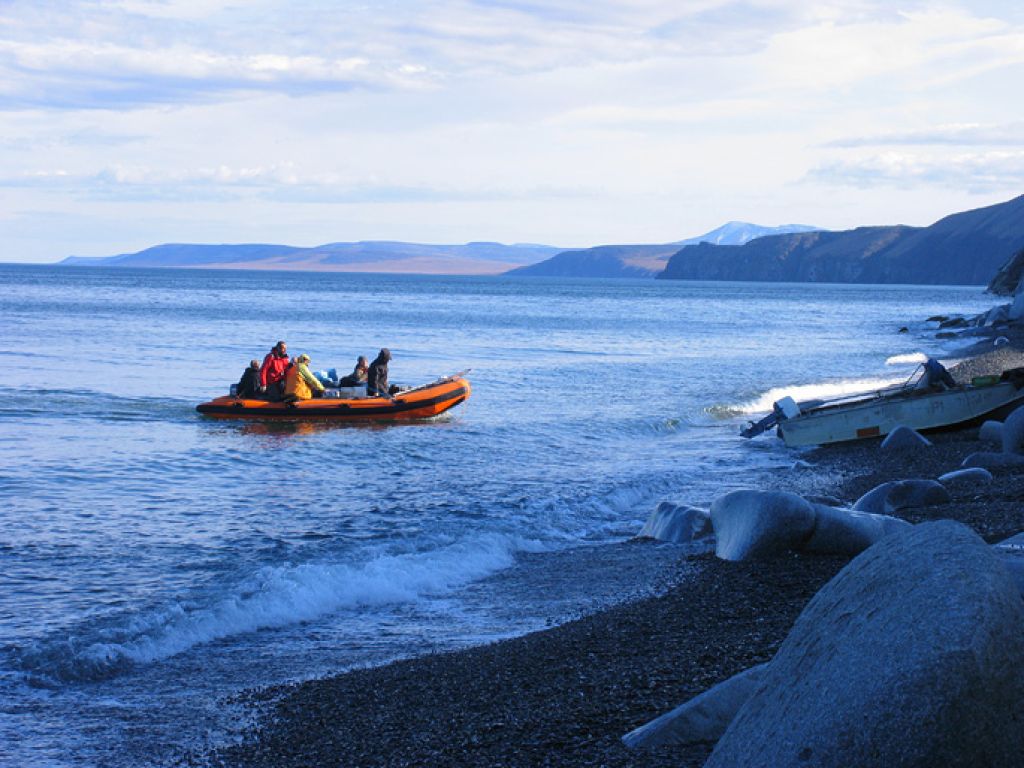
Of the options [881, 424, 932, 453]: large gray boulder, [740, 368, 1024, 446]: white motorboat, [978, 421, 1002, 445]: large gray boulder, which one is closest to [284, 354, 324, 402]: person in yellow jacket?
[740, 368, 1024, 446]: white motorboat

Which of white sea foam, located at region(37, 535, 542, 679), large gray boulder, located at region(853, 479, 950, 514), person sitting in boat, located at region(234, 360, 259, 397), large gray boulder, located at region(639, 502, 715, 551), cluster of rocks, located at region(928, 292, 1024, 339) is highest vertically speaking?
cluster of rocks, located at region(928, 292, 1024, 339)

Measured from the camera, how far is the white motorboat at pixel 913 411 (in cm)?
1755

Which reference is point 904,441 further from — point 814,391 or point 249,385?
point 249,385

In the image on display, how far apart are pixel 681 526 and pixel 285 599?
4.05 meters

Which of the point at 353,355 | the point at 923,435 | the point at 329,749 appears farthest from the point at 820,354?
the point at 329,749

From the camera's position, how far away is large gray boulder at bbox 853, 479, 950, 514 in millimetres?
10844

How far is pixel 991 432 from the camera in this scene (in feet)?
53.0

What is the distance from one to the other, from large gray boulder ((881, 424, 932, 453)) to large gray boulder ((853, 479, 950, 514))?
19.1ft

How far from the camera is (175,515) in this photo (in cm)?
1218

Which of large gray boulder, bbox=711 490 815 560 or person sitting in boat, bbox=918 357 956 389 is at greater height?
person sitting in boat, bbox=918 357 956 389

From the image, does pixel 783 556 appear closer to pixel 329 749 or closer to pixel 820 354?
pixel 329 749

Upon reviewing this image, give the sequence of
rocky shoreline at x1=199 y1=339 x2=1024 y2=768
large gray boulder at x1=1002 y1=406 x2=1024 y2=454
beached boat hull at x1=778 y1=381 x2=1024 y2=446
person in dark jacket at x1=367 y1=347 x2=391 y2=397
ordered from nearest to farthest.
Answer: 1. rocky shoreline at x1=199 y1=339 x2=1024 y2=768
2. large gray boulder at x1=1002 y1=406 x2=1024 y2=454
3. beached boat hull at x1=778 y1=381 x2=1024 y2=446
4. person in dark jacket at x1=367 y1=347 x2=391 y2=397

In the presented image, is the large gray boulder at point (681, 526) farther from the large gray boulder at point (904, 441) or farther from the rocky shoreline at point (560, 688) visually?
the large gray boulder at point (904, 441)

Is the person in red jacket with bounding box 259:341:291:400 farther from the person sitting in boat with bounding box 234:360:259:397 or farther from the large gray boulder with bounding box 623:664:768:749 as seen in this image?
the large gray boulder with bounding box 623:664:768:749
